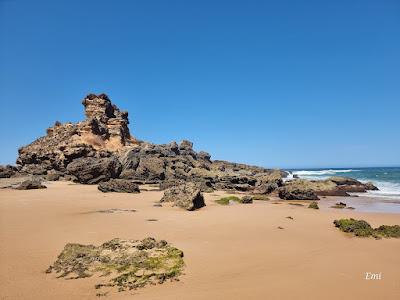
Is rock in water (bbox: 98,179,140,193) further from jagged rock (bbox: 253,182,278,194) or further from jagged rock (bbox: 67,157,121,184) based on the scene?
jagged rock (bbox: 253,182,278,194)

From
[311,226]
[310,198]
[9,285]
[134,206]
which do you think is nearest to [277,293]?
[9,285]

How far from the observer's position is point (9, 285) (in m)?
4.30

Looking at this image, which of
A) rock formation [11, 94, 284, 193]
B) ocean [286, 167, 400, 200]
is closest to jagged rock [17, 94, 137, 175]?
rock formation [11, 94, 284, 193]

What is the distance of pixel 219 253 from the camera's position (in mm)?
6031

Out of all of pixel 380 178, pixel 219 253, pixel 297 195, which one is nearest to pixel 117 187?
pixel 297 195

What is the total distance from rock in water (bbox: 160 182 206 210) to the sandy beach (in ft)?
4.02

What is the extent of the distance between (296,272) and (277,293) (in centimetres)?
100

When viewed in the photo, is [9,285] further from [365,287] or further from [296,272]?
[365,287]

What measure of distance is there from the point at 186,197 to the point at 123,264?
25.3ft

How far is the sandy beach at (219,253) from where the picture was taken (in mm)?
4258

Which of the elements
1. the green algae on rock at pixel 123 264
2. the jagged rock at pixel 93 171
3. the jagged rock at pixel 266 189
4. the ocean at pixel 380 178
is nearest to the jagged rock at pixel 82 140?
the jagged rock at pixel 93 171

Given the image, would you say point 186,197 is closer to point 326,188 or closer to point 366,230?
point 366,230

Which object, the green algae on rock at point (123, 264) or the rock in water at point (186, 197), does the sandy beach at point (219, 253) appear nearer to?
the green algae on rock at point (123, 264)

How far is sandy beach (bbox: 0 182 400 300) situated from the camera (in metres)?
4.26
